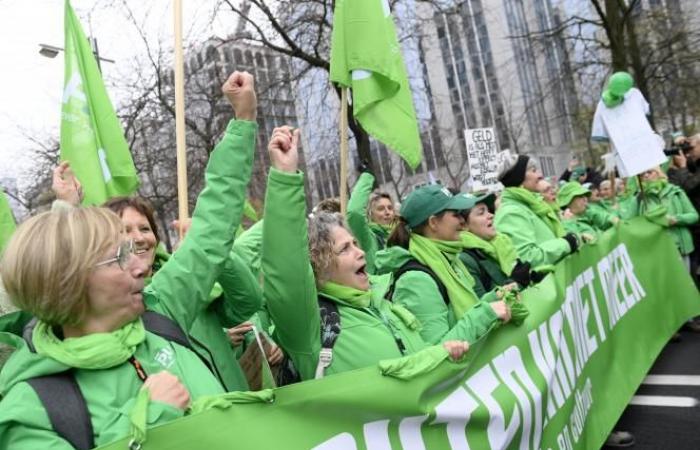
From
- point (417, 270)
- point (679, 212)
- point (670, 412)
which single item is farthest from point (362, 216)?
point (679, 212)

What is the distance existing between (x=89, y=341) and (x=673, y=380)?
4886 millimetres

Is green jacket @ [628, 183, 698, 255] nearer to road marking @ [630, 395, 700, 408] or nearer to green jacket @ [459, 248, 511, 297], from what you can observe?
road marking @ [630, 395, 700, 408]

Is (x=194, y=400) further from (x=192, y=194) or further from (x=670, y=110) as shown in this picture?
(x=670, y=110)

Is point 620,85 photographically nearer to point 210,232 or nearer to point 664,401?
point 664,401

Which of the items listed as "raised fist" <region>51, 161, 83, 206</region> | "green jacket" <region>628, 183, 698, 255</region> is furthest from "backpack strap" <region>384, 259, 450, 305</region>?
"green jacket" <region>628, 183, 698, 255</region>

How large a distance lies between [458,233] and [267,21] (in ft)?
34.6

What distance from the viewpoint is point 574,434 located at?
3186 millimetres

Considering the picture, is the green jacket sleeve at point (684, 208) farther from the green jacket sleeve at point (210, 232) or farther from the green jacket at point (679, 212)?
the green jacket sleeve at point (210, 232)

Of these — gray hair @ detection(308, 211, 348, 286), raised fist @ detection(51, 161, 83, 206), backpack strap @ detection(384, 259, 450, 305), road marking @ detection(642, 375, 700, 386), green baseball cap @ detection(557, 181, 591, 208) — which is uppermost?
raised fist @ detection(51, 161, 83, 206)

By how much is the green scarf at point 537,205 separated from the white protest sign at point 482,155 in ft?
16.0

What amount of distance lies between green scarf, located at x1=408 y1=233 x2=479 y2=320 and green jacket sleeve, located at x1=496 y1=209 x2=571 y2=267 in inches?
31.6

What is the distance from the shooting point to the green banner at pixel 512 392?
173 centimetres

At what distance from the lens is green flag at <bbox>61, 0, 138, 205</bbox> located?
12.2ft

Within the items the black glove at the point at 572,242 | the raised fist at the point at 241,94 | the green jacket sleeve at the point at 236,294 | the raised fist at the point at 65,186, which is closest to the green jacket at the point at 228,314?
the green jacket sleeve at the point at 236,294
